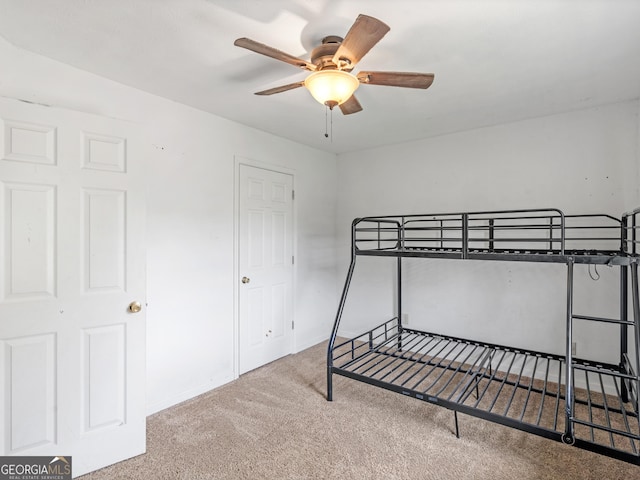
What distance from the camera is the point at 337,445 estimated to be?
2.02m

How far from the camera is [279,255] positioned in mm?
3432

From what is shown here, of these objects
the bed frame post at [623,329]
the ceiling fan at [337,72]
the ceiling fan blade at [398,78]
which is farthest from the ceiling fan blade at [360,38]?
the bed frame post at [623,329]

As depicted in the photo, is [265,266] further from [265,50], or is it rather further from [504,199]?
[504,199]

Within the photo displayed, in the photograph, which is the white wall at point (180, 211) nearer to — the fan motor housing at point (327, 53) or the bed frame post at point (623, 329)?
the fan motor housing at point (327, 53)

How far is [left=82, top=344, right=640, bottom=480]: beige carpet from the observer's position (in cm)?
178

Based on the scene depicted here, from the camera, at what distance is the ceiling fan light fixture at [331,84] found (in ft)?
5.20

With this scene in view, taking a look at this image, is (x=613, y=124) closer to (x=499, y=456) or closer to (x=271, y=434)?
(x=499, y=456)

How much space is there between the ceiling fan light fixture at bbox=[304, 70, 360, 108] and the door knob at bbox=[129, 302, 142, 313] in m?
1.58

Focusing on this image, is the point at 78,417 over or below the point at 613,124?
below

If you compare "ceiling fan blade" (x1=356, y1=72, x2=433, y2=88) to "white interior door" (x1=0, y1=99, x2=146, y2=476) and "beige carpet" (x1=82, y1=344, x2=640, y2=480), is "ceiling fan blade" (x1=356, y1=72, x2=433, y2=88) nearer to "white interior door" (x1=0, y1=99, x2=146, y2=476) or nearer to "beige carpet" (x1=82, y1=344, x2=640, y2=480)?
"white interior door" (x1=0, y1=99, x2=146, y2=476)

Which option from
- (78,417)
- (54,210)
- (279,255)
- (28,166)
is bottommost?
(78,417)

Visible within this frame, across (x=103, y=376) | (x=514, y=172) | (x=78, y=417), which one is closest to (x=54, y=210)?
(x=103, y=376)

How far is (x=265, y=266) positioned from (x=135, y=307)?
1.47 metres

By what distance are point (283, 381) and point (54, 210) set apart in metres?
2.13
